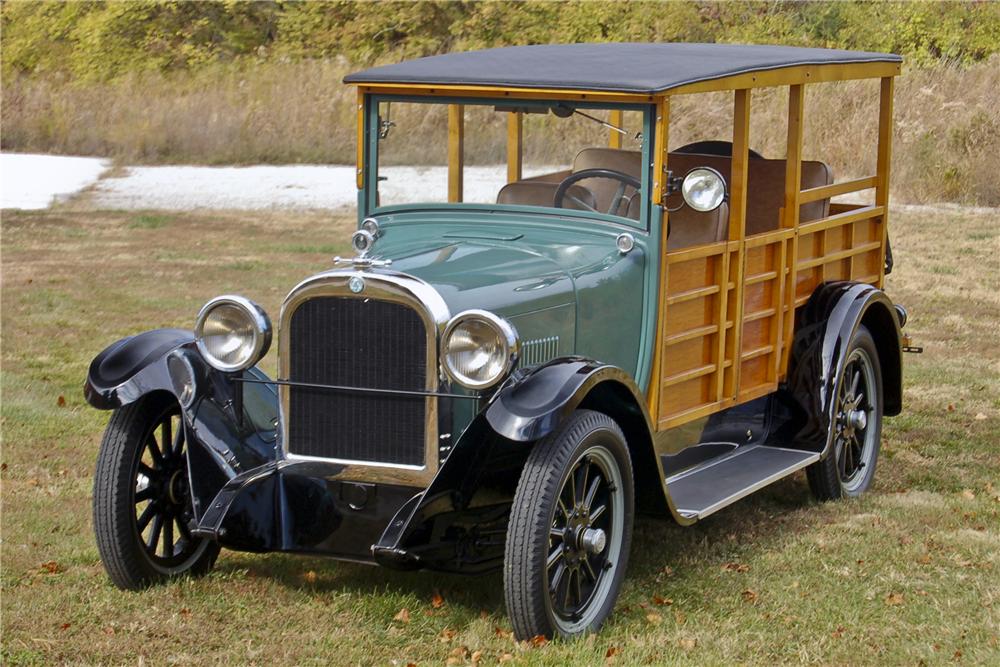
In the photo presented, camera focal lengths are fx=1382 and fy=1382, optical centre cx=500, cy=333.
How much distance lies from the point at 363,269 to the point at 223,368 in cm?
59

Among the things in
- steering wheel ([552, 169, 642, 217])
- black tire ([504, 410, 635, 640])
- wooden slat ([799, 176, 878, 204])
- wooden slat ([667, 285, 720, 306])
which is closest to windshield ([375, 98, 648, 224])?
steering wheel ([552, 169, 642, 217])

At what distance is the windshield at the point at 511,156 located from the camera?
5.43m

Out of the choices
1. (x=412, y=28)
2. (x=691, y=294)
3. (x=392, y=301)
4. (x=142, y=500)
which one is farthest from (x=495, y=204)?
(x=412, y=28)

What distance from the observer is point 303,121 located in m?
20.0

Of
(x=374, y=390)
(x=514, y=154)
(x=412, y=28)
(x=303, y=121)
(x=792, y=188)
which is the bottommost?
(x=303, y=121)

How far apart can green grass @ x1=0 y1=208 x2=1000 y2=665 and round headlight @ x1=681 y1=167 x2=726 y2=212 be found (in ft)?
4.37

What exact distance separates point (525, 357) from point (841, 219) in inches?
91.4

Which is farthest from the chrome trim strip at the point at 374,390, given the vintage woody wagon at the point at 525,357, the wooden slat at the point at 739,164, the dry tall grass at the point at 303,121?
the dry tall grass at the point at 303,121

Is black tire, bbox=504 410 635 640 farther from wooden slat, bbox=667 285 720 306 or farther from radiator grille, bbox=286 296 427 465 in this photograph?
wooden slat, bbox=667 285 720 306

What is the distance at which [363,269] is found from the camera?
15.0 ft

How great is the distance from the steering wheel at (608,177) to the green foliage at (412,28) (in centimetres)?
1599

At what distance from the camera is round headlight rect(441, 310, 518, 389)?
14.0ft

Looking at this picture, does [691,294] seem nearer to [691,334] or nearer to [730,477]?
[691,334]

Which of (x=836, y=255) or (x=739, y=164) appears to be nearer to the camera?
(x=739, y=164)
